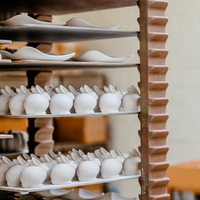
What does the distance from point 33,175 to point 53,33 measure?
740mm

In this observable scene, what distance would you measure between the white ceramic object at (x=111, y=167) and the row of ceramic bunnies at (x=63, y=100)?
26 centimetres

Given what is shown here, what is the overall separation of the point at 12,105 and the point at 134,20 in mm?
2642

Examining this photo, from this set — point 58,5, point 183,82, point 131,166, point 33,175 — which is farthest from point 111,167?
point 183,82

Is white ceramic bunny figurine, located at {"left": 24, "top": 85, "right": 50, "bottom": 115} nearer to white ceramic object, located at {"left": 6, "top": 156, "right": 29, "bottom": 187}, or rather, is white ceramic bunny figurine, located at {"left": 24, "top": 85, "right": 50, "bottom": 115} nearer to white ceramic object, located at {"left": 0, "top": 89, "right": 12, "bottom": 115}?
white ceramic object, located at {"left": 0, "top": 89, "right": 12, "bottom": 115}

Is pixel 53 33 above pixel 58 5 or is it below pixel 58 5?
below

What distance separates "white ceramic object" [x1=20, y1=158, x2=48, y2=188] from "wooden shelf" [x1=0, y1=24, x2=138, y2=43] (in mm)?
627

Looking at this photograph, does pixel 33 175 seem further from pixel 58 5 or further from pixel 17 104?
pixel 58 5

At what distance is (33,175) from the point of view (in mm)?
1832

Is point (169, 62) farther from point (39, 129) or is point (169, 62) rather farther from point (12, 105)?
point (12, 105)

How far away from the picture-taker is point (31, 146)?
2529mm

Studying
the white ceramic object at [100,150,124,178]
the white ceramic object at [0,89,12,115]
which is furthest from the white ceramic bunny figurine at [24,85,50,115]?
the white ceramic object at [100,150,124,178]

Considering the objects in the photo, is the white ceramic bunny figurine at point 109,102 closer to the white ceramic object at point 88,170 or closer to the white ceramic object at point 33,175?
the white ceramic object at point 88,170

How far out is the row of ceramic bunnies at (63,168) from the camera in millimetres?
1865

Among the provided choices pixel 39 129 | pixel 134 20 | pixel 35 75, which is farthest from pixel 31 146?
pixel 134 20
